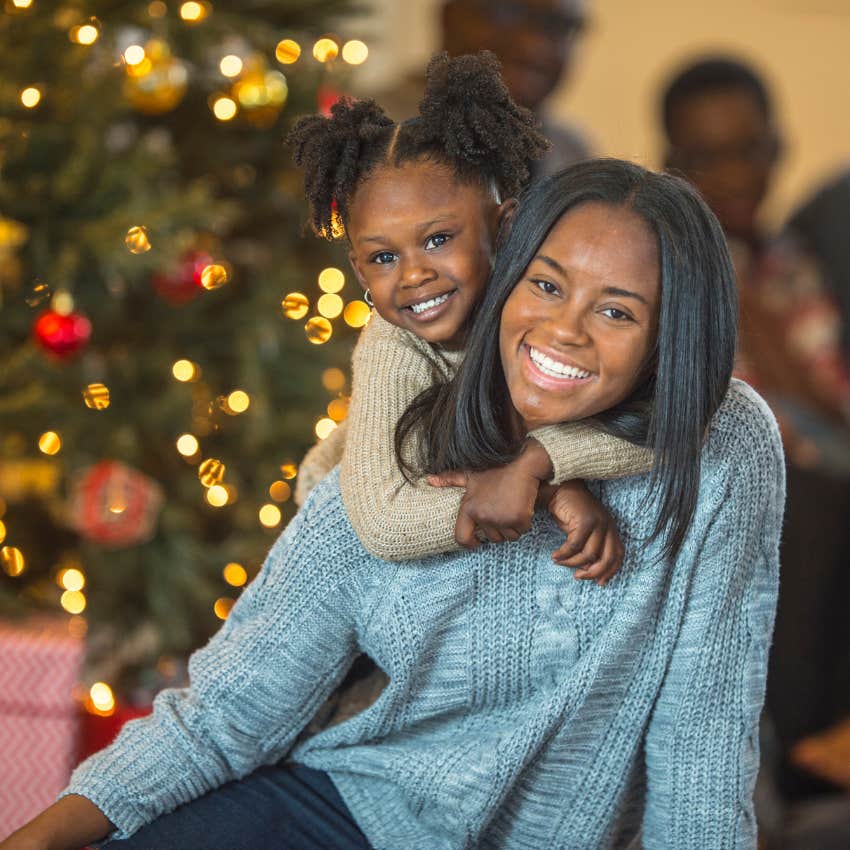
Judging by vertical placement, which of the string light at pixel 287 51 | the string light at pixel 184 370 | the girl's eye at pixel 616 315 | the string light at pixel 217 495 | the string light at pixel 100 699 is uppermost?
the string light at pixel 287 51

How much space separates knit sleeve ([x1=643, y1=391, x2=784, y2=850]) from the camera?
3.92 feet

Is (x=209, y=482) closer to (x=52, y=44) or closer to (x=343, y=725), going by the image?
(x=52, y=44)

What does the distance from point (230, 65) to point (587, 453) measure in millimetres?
1597

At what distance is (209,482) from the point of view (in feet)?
8.09

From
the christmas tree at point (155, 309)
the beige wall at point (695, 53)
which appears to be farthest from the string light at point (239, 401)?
the beige wall at point (695, 53)

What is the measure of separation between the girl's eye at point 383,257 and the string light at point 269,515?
132cm

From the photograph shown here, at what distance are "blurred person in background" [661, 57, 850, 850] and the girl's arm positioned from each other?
94cm

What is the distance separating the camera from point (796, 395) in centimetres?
282

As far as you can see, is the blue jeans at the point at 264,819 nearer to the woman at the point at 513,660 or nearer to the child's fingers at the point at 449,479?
the woman at the point at 513,660

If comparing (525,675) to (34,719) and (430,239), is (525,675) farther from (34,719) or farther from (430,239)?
(34,719)

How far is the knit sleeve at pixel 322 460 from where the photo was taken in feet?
4.53

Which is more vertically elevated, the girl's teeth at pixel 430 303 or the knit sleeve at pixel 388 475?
the girl's teeth at pixel 430 303

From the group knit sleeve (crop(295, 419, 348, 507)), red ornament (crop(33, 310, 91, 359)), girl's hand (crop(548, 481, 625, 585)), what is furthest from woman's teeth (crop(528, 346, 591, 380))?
red ornament (crop(33, 310, 91, 359))

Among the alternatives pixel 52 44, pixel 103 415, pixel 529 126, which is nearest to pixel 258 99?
pixel 52 44
